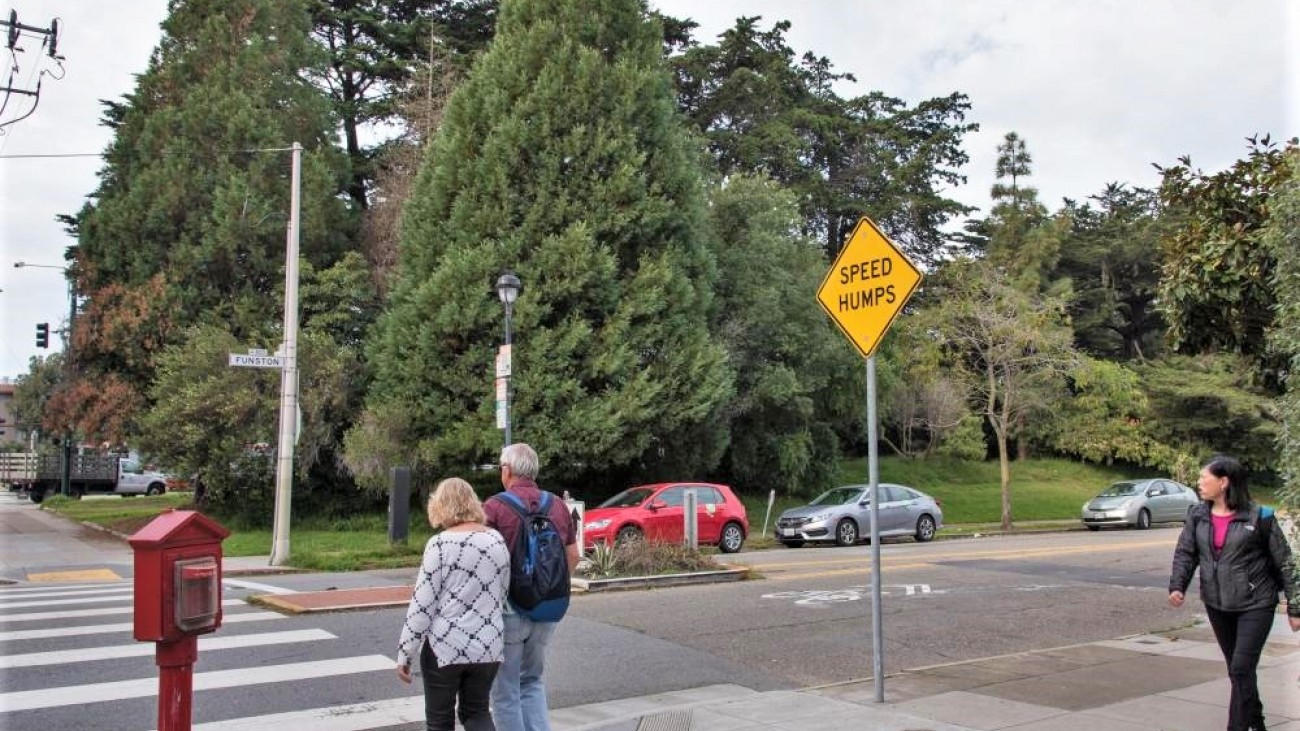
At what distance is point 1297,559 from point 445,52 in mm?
29645

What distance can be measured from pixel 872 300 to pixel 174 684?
5.03 m

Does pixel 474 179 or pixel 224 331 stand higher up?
pixel 474 179

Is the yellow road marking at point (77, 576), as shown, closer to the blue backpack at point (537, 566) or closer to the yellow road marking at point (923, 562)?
the yellow road marking at point (923, 562)

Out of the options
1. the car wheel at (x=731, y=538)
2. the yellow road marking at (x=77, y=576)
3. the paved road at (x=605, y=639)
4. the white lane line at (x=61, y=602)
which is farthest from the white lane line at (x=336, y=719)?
the car wheel at (x=731, y=538)

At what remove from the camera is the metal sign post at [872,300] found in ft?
22.1

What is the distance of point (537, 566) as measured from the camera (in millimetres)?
4918

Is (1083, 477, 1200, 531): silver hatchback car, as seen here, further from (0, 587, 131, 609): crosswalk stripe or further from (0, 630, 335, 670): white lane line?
(0, 587, 131, 609): crosswalk stripe

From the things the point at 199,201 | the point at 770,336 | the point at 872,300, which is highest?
the point at 199,201

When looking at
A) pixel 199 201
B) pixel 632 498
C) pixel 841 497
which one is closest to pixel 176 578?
pixel 632 498

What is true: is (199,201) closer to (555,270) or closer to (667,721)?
(555,270)

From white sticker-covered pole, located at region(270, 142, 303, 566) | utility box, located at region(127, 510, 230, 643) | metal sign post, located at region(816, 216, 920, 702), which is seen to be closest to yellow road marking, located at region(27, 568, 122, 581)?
white sticker-covered pole, located at region(270, 142, 303, 566)

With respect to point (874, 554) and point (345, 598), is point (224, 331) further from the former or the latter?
point (874, 554)

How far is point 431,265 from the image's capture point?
910 inches

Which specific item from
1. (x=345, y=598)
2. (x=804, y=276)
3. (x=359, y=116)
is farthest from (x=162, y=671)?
(x=359, y=116)
